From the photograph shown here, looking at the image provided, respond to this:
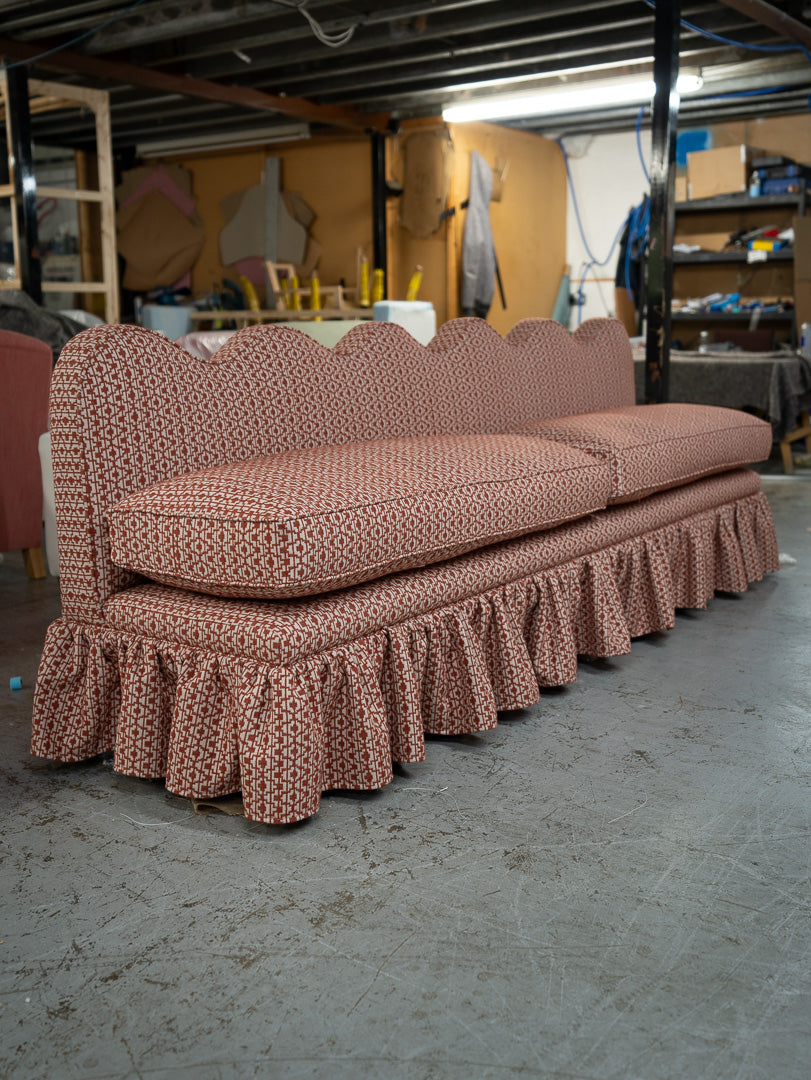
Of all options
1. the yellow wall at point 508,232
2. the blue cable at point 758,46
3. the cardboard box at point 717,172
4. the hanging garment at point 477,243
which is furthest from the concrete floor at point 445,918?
the yellow wall at point 508,232

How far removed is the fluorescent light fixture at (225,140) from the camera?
916 centimetres

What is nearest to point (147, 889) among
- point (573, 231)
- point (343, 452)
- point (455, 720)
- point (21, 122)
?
point (455, 720)

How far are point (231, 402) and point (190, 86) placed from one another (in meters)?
6.08

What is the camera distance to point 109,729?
2098 mm

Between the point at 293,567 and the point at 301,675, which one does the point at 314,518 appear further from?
Result: the point at 301,675

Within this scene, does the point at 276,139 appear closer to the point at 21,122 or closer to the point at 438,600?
the point at 21,122

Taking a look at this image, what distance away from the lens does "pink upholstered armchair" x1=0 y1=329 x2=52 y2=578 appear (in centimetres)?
366

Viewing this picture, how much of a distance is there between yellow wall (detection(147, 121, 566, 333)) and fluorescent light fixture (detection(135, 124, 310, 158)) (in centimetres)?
19

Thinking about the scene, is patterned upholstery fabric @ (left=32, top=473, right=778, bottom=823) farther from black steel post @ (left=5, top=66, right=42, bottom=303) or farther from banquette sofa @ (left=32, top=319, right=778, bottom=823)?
black steel post @ (left=5, top=66, right=42, bottom=303)

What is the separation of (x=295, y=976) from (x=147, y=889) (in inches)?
Answer: 14.1

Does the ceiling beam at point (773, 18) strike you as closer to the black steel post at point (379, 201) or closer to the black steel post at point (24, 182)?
the black steel post at point (379, 201)

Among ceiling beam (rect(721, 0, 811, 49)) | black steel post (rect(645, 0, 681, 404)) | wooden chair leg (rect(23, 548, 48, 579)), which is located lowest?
wooden chair leg (rect(23, 548, 48, 579))

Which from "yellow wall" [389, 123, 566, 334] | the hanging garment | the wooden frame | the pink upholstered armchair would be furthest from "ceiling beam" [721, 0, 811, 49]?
the wooden frame

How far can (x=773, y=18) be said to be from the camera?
5406 millimetres
